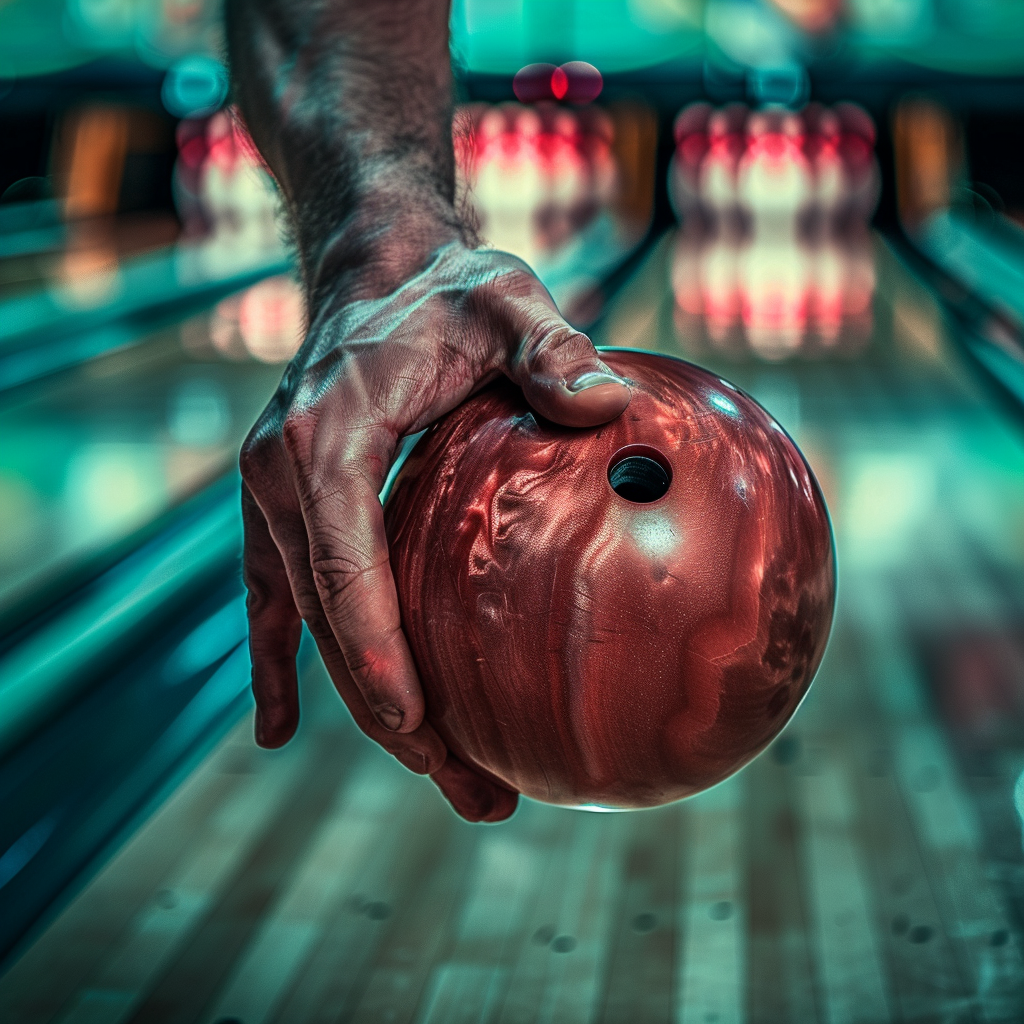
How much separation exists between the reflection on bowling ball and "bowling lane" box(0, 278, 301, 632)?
76cm

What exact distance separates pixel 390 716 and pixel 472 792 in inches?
5.3

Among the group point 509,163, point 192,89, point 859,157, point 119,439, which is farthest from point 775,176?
point 119,439

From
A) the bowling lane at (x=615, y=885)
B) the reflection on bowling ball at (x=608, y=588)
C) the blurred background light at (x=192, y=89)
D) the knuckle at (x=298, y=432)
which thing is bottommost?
the blurred background light at (x=192, y=89)

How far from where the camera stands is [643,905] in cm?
126

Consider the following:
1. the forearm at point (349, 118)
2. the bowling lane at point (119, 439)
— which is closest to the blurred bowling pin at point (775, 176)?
the bowling lane at point (119, 439)

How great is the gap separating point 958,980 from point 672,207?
5.36m

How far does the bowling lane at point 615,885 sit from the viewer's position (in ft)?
3.72

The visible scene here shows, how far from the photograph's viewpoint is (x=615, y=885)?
130cm

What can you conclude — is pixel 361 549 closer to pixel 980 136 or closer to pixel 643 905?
pixel 643 905

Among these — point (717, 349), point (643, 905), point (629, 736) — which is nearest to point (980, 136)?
point (717, 349)

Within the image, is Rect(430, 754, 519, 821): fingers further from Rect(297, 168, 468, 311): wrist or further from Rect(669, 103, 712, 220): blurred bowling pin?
Rect(669, 103, 712, 220): blurred bowling pin

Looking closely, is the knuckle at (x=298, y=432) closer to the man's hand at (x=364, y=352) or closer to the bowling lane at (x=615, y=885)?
the man's hand at (x=364, y=352)

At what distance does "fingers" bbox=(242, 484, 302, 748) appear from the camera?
2.64ft

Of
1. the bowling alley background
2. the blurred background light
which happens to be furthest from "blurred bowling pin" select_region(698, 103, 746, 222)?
the blurred background light
